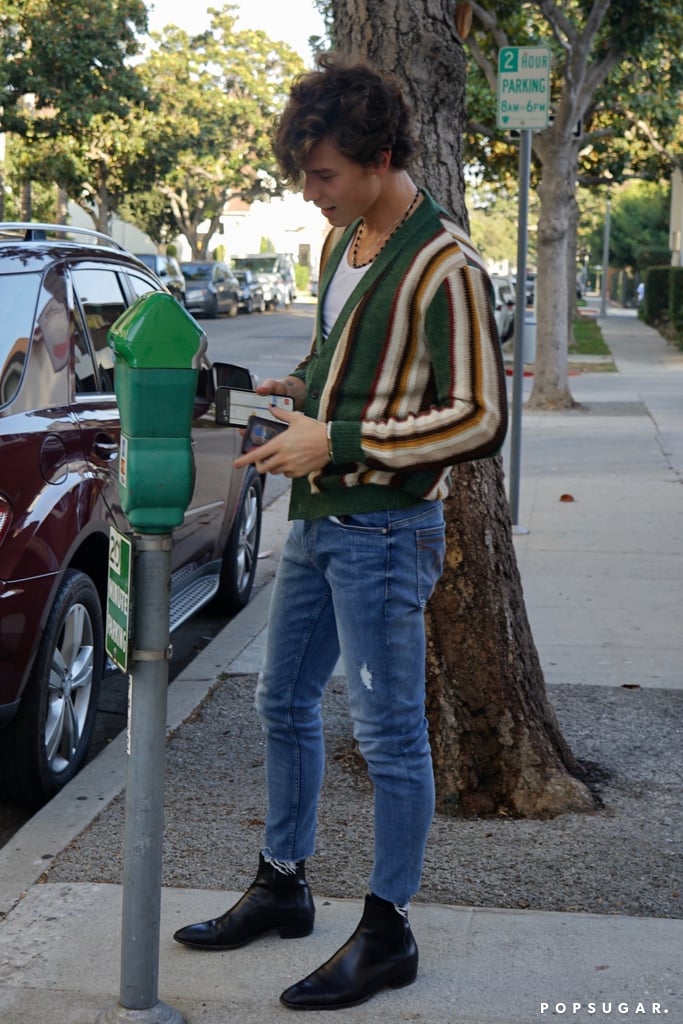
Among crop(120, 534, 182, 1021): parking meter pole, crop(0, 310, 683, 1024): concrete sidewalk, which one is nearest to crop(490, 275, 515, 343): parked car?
crop(0, 310, 683, 1024): concrete sidewalk

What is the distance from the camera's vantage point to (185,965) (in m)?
3.14

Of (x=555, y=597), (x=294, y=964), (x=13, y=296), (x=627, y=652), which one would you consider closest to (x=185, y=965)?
(x=294, y=964)

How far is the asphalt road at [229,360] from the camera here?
17.6 feet

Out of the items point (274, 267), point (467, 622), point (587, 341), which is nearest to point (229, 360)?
point (587, 341)

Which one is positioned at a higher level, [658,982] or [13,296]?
[13,296]

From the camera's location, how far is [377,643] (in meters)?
2.89

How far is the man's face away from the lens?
109 inches

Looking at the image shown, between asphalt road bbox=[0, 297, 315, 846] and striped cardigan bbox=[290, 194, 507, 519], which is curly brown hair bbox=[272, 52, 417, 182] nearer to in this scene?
striped cardigan bbox=[290, 194, 507, 519]

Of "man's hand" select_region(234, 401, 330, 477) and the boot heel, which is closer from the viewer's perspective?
"man's hand" select_region(234, 401, 330, 477)

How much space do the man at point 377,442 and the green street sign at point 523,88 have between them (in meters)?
6.13

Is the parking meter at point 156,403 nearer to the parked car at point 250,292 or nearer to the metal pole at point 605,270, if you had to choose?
the parked car at point 250,292

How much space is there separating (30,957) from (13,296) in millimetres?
2203

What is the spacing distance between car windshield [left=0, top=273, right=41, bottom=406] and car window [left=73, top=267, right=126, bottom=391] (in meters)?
0.33

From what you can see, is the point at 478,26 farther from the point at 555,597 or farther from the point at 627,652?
the point at 627,652
